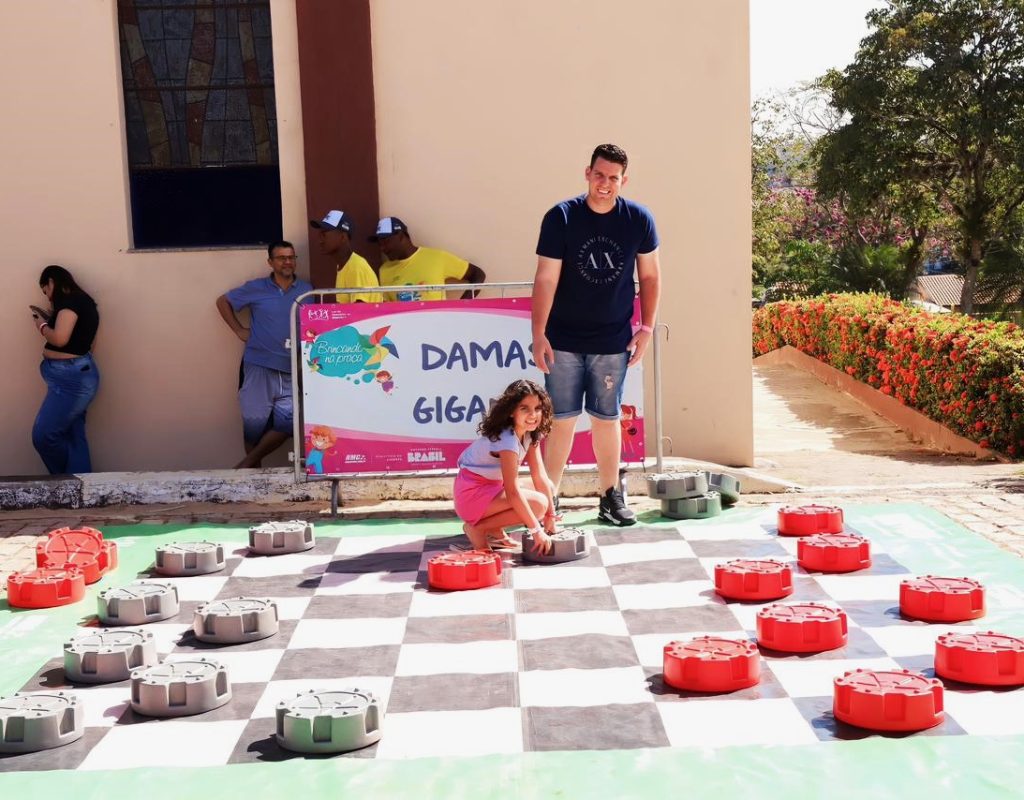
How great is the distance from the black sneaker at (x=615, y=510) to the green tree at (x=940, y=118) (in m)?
28.9

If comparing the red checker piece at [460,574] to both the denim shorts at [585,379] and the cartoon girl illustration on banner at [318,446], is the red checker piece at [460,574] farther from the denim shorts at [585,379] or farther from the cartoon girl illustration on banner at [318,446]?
the cartoon girl illustration on banner at [318,446]

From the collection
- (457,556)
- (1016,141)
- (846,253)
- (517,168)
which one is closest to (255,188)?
(517,168)

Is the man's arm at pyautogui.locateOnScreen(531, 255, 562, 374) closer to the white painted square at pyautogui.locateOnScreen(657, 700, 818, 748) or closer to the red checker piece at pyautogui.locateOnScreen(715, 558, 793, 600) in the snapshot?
the red checker piece at pyautogui.locateOnScreen(715, 558, 793, 600)

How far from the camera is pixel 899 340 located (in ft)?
48.0

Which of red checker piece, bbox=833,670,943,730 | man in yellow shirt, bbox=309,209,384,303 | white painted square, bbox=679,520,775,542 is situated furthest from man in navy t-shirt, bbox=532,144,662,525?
red checker piece, bbox=833,670,943,730

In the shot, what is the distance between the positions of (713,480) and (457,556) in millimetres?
2344

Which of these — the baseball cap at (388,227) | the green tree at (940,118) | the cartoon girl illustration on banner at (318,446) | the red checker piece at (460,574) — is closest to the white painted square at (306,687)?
the red checker piece at (460,574)

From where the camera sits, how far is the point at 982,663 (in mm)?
4379

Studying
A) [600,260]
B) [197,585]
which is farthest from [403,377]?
[197,585]

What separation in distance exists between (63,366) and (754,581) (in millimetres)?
5730

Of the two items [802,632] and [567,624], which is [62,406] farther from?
[802,632]

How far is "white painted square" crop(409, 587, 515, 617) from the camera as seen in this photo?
5605 millimetres

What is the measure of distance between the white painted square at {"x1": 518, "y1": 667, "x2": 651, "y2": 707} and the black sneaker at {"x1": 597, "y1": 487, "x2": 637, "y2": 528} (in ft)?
8.36

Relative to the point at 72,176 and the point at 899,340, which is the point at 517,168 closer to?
the point at 72,176
